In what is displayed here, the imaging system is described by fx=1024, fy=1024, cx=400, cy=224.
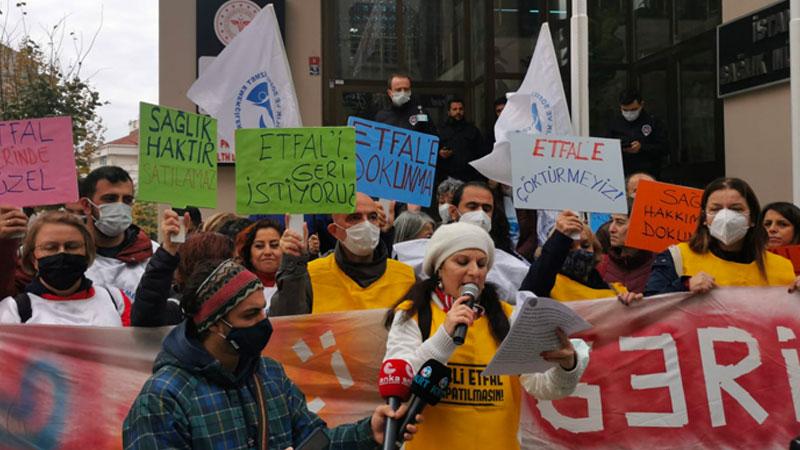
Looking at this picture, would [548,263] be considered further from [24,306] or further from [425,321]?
[24,306]

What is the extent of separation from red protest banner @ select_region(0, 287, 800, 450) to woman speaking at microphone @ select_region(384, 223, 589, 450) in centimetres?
119

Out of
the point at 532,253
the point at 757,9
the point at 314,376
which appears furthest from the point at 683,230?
the point at 757,9

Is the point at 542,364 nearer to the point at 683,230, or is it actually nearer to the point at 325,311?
the point at 325,311

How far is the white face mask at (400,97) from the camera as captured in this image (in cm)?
1010

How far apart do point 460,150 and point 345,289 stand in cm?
574

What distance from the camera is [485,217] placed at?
553 centimetres

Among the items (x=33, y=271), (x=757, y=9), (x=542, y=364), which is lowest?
(x=542, y=364)

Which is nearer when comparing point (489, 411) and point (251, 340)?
point (251, 340)

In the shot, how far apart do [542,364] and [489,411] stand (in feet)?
1.05

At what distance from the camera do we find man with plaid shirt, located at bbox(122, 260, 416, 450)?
298cm

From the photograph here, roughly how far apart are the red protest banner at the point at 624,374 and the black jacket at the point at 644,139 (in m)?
5.11

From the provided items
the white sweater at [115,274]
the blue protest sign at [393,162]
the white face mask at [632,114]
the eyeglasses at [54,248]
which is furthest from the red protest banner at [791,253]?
the white face mask at [632,114]

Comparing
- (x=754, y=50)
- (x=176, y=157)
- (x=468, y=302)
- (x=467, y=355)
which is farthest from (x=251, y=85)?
(x=754, y=50)

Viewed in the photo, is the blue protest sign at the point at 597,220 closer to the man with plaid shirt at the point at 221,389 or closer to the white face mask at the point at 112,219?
the white face mask at the point at 112,219
